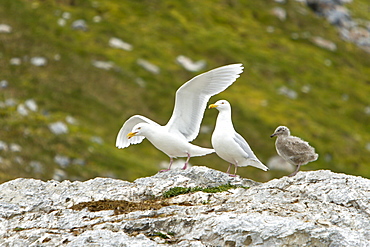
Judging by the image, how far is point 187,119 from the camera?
71.8ft

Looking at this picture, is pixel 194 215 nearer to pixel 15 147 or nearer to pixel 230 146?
pixel 230 146

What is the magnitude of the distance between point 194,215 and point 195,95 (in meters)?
8.56

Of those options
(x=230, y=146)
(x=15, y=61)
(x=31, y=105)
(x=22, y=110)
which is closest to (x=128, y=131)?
(x=230, y=146)

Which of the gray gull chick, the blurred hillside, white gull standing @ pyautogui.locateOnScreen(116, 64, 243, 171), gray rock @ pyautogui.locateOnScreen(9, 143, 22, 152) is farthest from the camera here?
the blurred hillside

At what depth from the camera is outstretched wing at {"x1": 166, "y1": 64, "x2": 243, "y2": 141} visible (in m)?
20.4

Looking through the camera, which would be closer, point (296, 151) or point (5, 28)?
point (296, 151)

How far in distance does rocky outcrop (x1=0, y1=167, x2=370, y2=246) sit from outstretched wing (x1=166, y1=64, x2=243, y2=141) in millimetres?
5418

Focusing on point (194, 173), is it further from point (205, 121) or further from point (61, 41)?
point (61, 41)

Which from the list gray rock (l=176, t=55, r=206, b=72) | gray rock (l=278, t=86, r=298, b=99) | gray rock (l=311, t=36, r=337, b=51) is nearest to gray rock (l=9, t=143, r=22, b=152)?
gray rock (l=176, t=55, r=206, b=72)

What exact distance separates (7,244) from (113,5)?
89108 millimetres

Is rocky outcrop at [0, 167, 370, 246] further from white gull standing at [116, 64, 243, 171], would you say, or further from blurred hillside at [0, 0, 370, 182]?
blurred hillside at [0, 0, 370, 182]

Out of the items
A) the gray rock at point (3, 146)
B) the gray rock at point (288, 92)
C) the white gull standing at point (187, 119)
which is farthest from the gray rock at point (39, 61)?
the white gull standing at point (187, 119)

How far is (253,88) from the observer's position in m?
86.6

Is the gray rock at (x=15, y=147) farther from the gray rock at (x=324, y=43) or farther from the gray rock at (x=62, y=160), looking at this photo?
the gray rock at (x=324, y=43)
